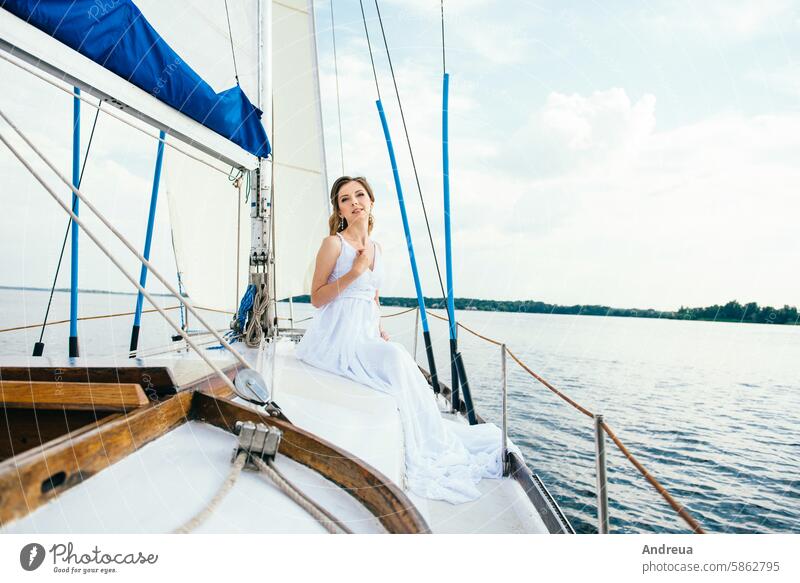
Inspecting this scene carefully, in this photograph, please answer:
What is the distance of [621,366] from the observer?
9547 millimetres

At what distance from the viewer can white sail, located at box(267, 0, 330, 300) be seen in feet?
11.2

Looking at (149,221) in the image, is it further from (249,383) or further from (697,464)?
(697,464)

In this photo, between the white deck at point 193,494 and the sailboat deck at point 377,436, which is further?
the sailboat deck at point 377,436

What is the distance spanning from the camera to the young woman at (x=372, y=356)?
1.33 meters

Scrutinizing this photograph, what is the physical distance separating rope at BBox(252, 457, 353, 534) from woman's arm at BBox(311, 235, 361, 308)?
1.00m

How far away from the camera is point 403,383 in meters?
1.42

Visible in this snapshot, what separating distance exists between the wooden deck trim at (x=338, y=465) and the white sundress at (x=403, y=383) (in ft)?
1.96

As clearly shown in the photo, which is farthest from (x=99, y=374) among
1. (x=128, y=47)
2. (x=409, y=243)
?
(x=409, y=243)

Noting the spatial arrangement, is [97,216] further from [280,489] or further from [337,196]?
[337,196]

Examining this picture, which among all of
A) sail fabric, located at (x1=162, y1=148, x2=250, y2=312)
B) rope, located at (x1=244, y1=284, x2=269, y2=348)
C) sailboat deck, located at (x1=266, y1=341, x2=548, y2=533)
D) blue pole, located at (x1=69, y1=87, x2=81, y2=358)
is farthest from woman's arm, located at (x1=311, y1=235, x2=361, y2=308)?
sail fabric, located at (x1=162, y1=148, x2=250, y2=312)

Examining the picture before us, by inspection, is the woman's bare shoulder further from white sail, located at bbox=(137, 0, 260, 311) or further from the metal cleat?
white sail, located at bbox=(137, 0, 260, 311)

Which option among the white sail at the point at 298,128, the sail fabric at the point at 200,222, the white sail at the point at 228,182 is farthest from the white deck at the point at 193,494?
the white sail at the point at 298,128

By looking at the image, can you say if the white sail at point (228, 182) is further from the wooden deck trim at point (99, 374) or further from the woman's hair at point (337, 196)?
the wooden deck trim at point (99, 374)
